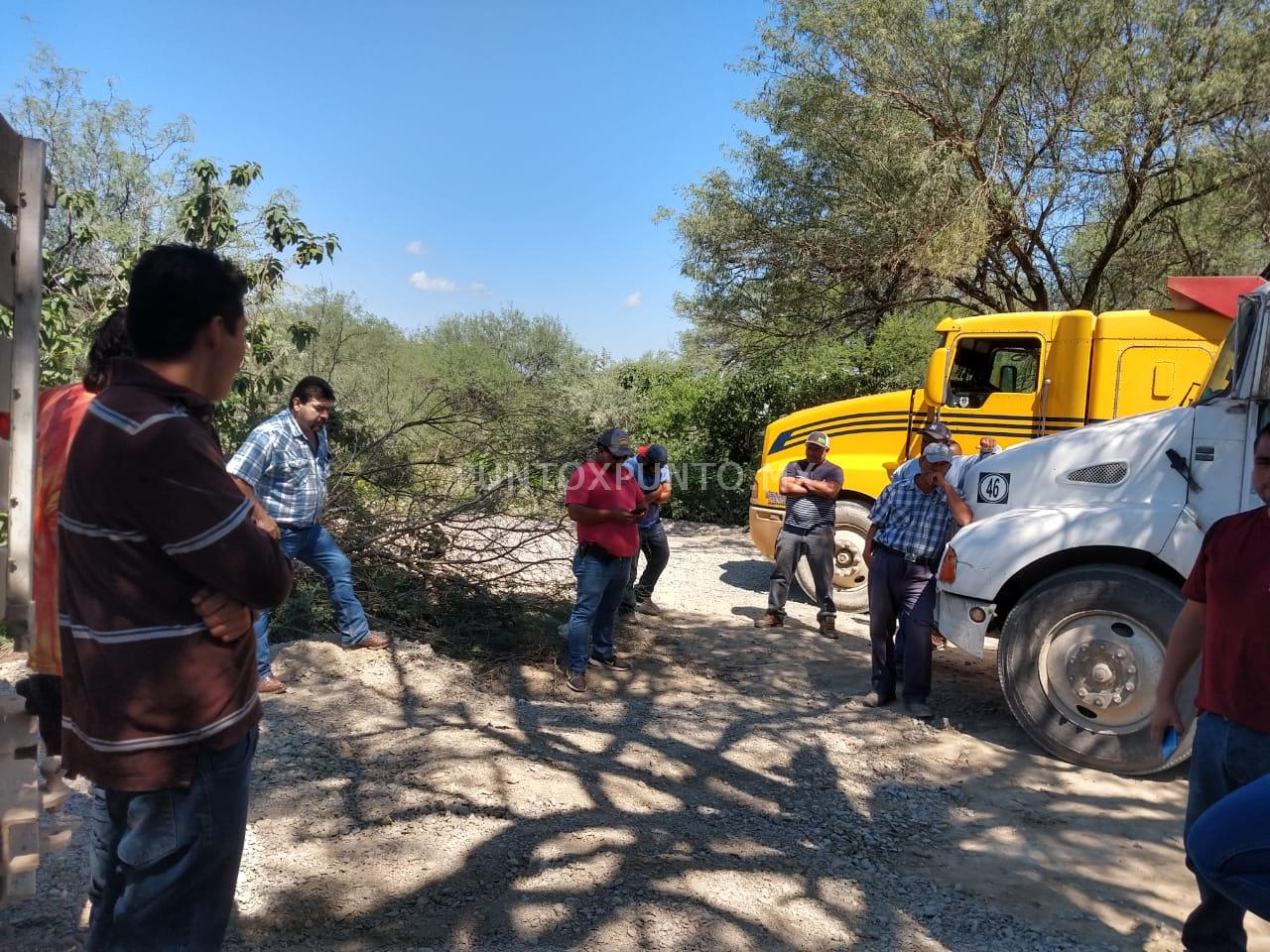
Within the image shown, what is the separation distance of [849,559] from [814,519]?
1352 mm

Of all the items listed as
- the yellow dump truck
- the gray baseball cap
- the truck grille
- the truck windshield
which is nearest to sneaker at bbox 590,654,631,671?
the gray baseball cap

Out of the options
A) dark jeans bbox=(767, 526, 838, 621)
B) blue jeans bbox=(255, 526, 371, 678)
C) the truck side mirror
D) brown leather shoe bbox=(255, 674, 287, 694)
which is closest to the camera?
brown leather shoe bbox=(255, 674, 287, 694)

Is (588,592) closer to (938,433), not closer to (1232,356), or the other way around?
(938,433)

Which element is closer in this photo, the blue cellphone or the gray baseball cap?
the blue cellphone

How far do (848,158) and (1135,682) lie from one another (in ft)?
32.3

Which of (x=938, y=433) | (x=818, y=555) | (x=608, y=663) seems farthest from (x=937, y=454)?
(x=608, y=663)

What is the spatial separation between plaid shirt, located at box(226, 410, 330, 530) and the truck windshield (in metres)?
4.80

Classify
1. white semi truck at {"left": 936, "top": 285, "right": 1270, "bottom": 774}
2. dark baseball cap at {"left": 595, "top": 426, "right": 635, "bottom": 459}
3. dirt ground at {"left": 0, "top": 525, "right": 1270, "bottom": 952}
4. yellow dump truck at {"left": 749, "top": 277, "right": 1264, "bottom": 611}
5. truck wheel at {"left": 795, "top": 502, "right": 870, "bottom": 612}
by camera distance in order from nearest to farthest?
dirt ground at {"left": 0, "top": 525, "right": 1270, "bottom": 952}, white semi truck at {"left": 936, "top": 285, "right": 1270, "bottom": 774}, dark baseball cap at {"left": 595, "top": 426, "right": 635, "bottom": 459}, yellow dump truck at {"left": 749, "top": 277, "right": 1264, "bottom": 611}, truck wheel at {"left": 795, "top": 502, "right": 870, "bottom": 612}

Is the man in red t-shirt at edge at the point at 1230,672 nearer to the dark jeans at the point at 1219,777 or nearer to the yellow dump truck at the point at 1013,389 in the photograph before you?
the dark jeans at the point at 1219,777

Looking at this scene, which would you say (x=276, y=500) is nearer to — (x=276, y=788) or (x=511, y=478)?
(x=276, y=788)

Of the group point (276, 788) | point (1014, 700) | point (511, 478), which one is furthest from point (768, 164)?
point (276, 788)

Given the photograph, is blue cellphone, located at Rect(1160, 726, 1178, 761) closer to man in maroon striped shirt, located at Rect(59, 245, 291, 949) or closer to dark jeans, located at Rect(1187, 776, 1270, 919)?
dark jeans, located at Rect(1187, 776, 1270, 919)

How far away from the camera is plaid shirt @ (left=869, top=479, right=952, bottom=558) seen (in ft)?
17.6

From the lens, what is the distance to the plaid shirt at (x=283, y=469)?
15.8 ft
